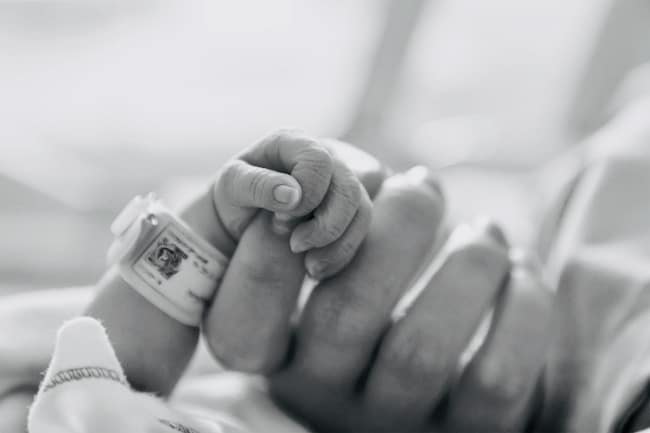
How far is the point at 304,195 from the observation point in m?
0.60

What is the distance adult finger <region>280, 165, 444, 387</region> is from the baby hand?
0.05 feet

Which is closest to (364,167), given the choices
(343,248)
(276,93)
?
(343,248)

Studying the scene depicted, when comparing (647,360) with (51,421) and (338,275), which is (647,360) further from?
(51,421)

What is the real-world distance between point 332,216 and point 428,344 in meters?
0.12

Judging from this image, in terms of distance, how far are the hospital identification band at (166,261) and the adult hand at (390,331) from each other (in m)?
0.02

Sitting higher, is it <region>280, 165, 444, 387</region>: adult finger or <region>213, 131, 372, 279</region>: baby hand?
<region>213, 131, 372, 279</region>: baby hand

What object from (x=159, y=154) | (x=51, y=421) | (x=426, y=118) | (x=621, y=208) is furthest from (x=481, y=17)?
(x=51, y=421)

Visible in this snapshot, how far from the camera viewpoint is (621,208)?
83 cm

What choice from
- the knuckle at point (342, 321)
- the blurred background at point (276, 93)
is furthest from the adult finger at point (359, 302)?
the blurred background at point (276, 93)

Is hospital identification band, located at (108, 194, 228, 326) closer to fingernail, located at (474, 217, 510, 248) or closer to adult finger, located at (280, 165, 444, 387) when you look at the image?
adult finger, located at (280, 165, 444, 387)

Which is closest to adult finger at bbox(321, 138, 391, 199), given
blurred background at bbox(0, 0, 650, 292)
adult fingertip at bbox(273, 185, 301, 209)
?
adult fingertip at bbox(273, 185, 301, 209)

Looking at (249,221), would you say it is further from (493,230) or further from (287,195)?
(493,230)

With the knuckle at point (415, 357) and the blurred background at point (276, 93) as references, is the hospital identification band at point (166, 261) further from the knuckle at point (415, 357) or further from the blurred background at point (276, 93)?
the blurred background at point (276, 93)

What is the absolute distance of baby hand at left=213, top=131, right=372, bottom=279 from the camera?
1.95 feet
